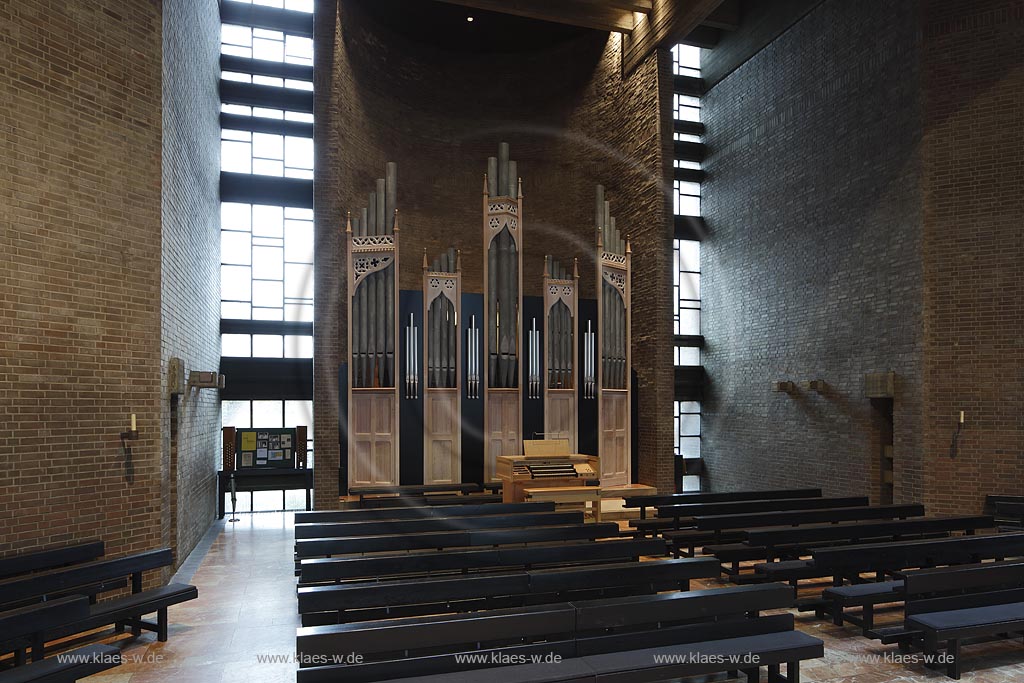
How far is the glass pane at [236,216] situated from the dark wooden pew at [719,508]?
10.4 m

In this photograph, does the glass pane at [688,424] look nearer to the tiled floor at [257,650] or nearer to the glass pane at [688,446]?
Answer: the glass pane at [688,446]

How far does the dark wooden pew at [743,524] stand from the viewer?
23.6 ft

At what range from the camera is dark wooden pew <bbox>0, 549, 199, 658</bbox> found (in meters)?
4.95

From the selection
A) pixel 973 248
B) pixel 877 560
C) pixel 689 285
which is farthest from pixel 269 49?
pixel 877 560

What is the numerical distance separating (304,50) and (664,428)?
36.9ft

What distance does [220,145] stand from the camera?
44.8 ft

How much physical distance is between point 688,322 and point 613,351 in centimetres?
536

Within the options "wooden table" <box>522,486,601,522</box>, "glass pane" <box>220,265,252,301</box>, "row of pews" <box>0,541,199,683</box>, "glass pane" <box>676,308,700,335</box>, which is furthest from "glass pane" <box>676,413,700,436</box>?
"row of pews" <box>0,541,199,683</box>

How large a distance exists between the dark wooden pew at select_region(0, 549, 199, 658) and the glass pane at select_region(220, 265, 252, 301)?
8.64 metres

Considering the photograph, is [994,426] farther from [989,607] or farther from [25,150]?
[25,150]

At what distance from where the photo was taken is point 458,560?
555 cm

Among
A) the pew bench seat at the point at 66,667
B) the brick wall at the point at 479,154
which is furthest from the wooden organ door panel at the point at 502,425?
the pew bench seat at the point at 66,667

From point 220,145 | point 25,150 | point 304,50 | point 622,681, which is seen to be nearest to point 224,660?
point 622,681

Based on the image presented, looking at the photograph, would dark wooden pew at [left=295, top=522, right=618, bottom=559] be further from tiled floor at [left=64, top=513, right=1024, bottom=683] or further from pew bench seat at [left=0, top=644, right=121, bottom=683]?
pew bench seat at [left=0, top=644, right=121, bottom=683]
